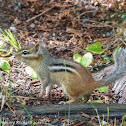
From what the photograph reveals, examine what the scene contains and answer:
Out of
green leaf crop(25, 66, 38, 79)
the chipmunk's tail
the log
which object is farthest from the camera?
green leaf crop(25, 66, 38, 79)

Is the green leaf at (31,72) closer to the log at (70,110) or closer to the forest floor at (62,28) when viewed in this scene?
the forest floor at (62,28)

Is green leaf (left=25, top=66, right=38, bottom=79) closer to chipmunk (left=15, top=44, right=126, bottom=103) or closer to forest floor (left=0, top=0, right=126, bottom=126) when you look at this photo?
forest floor (left=0, top=0, right=126, bottom=126)

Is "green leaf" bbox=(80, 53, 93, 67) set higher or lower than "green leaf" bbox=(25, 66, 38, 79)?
higher

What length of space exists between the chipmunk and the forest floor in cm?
39

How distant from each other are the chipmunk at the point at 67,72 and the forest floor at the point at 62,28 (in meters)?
0.39

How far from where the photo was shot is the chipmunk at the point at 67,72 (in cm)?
388

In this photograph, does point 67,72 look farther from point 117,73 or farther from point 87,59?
point 87,59

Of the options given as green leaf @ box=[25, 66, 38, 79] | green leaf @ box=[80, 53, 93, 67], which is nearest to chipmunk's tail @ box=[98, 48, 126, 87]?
green leaf @ box=[80, 53, 93, 67]

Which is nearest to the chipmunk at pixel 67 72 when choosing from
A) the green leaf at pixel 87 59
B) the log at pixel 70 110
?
the log at pixel 70 110

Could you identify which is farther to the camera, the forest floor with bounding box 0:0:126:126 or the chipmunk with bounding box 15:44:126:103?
the forest floor with bounding box 0:0:126:126

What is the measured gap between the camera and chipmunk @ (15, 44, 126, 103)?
12.7 ft

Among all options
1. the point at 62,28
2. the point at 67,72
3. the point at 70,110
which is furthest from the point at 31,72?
the point at 62,28

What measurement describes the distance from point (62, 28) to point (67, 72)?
93.6 inches

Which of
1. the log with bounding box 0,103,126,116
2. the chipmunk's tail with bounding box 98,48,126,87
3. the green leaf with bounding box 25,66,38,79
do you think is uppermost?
the green leaf with bounding box 25,66,38,79
